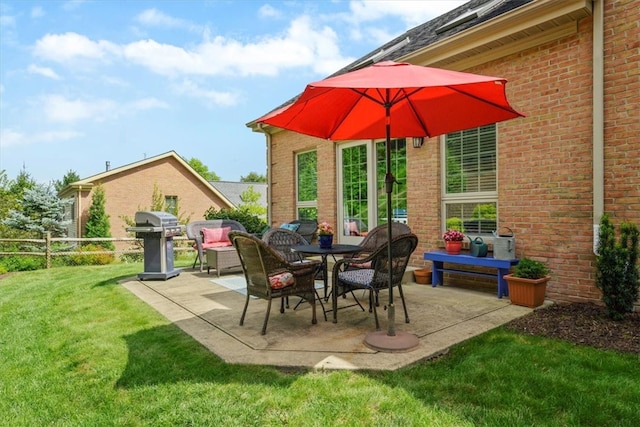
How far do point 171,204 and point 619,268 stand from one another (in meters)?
20.6

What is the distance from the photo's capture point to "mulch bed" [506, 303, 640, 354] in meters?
3.18

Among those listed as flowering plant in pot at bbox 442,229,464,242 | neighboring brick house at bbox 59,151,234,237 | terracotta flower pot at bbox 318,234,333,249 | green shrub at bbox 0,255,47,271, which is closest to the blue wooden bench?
flowering plant in pot at bbox 442,229,464,242

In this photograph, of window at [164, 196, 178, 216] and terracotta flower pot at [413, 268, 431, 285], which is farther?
window at [164, 196, 178, 216]

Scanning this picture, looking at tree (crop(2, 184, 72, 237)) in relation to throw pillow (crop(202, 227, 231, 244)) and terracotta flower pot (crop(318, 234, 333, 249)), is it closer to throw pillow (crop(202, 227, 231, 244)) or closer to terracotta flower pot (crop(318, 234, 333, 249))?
throw pillow (crop(202, 227, 231, 244))

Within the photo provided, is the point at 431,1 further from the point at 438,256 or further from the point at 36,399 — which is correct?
the point at 36,399

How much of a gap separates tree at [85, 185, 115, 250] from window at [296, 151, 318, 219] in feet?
42.0

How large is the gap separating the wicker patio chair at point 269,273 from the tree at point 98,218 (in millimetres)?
16732

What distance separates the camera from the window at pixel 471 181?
5.37m

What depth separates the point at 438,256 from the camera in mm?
5441

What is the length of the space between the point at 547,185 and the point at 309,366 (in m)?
3.87

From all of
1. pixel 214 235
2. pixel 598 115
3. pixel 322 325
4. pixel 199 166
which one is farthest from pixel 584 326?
pixel 199 166

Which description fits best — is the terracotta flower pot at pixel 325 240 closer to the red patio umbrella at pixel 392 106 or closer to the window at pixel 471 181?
the red patio umbrella at pixel 392 106

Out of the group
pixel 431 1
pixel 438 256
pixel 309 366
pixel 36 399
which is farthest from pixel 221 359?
pixel 431 1

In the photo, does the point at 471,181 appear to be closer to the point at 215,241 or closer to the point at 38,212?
the point at 215,241
